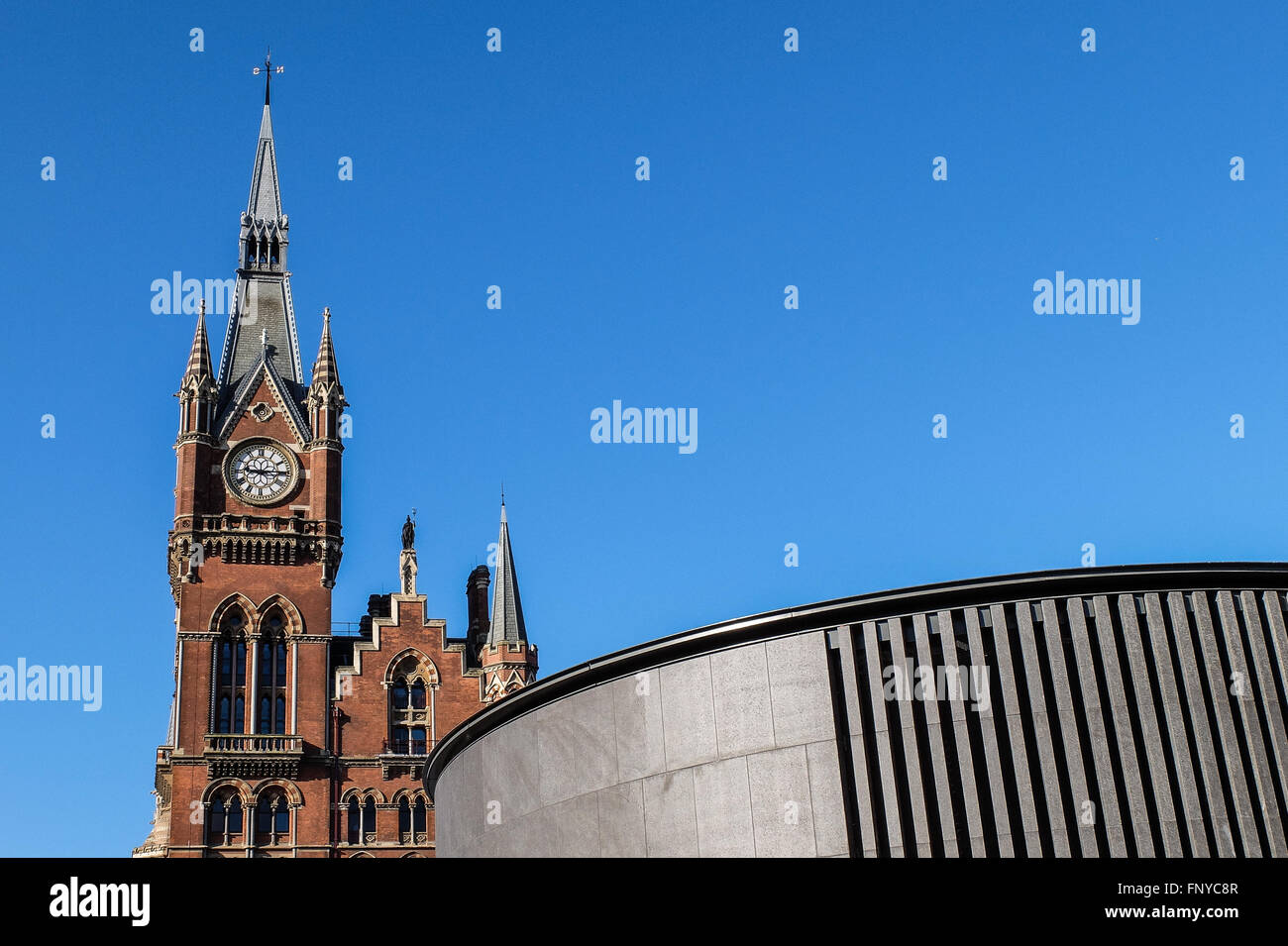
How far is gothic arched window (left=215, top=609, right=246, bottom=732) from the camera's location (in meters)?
64.6

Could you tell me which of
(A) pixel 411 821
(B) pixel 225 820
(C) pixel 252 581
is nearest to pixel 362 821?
(A) pixel 411 821

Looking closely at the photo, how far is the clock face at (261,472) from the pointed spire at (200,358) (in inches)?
166

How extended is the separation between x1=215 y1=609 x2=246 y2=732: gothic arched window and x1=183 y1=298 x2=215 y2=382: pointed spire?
11908mm

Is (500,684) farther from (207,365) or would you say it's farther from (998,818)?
(998,818)

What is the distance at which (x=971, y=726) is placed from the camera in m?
26.4

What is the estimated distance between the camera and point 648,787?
2802 centimetres

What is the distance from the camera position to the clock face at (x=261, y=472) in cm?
6850

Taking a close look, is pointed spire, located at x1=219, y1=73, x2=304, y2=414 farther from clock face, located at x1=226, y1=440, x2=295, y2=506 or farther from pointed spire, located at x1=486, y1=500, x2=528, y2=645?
pointed spire, located at x1=486, y1=500, x2=528, y2=645

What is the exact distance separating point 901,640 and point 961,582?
153 centimetres

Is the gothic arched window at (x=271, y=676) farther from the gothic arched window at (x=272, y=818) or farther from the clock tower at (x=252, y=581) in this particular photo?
the gothic arched window at (x=272, y=818)

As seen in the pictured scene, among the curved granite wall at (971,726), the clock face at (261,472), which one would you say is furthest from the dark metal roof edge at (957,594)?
the clock face at (261,472)

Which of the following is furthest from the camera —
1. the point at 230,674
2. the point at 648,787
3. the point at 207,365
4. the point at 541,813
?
the point at 207,365

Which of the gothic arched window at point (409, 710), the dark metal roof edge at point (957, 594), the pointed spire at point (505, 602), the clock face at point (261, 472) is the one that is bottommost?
the dark metal roof edge at point (957, 594)
